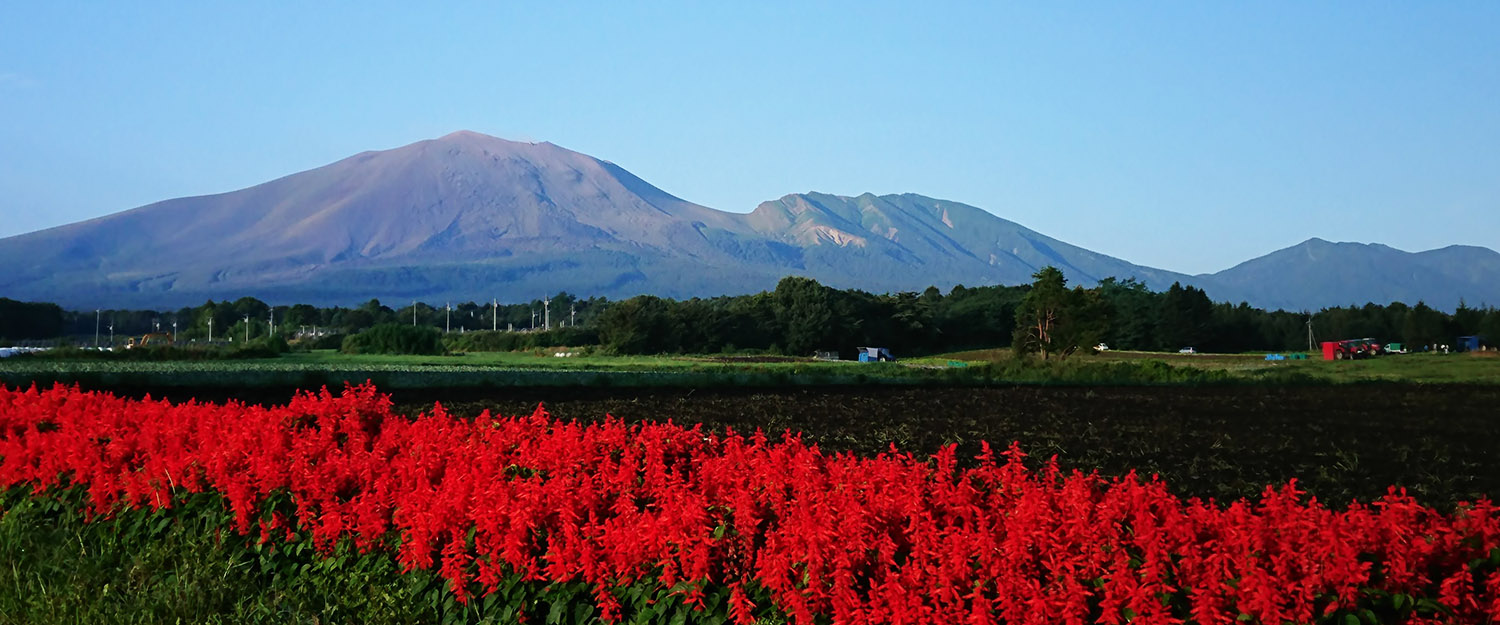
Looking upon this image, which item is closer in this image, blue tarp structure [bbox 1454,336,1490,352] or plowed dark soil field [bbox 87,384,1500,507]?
plowed dark soil field [bbox 87,384,1500,507]

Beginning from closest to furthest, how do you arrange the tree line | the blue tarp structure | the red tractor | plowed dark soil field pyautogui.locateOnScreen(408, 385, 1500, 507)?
1. plowed dark soil field pyautogui.locateOnScreen(408, 385, 1500, 507)
2. the red tractor
3. the blue tarp structure
4. the tree line

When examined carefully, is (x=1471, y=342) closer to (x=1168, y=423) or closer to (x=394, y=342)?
(x=1168, y=423)

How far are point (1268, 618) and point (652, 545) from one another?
2.54 metres

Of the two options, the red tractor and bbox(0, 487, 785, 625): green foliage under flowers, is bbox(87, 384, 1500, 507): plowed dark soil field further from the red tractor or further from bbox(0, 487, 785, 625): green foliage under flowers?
the red tractor

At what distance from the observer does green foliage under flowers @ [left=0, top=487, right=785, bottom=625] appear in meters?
5.66

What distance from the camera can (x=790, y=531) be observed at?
16.4 feet

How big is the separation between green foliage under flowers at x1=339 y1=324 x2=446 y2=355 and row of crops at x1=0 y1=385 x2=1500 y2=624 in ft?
214

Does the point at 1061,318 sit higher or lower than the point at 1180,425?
higher

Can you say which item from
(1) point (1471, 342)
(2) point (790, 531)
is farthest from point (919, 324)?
(2) point (790, 531)

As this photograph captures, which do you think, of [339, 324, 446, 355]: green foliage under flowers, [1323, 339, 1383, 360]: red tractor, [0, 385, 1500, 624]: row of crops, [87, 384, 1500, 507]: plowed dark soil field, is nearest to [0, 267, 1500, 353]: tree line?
[339, 324, 446, 355]: green foliage under flowers

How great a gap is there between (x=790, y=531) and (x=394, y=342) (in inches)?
2767

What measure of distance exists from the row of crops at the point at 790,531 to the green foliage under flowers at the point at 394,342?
214 feet

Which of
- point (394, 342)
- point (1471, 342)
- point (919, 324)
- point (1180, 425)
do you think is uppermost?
point (919, 324)

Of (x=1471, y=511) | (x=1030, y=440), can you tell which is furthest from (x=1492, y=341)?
(x=1471, y=511)
